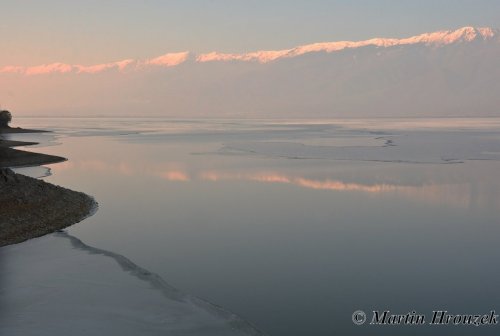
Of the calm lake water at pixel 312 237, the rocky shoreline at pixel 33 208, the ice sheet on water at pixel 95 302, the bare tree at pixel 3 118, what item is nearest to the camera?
the ice sheet on water at pixel 95 302

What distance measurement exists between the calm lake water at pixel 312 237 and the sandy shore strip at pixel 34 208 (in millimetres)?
1366

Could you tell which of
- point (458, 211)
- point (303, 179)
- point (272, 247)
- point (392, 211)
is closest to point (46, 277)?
point (272, 247)

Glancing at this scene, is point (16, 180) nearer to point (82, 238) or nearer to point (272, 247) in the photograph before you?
point (82, 238)

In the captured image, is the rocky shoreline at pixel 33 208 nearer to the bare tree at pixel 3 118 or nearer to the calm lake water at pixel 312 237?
the calm lake water at pixel 312 237

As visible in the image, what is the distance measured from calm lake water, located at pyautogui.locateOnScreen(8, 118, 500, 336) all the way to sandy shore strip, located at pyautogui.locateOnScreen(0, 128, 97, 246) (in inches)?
53.8

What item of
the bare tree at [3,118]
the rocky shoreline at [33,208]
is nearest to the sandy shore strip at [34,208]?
the rocky shoreline at [33,208]

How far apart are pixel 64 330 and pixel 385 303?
9.02 m

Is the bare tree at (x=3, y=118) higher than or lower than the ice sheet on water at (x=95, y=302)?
higher

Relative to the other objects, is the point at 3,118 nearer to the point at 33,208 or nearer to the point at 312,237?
the point at 33,208

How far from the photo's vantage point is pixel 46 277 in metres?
17.0

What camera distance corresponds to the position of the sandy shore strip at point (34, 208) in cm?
2347

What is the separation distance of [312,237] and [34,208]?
15.0 meters

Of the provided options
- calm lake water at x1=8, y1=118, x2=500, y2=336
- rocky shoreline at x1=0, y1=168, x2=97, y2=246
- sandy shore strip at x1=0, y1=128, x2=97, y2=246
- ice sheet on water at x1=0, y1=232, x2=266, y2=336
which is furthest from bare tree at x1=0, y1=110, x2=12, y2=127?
ice sheet on water at x1=0, y1=232, x2=266, y2=336

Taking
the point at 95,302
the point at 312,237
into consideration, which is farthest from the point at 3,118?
the point at 95,302
